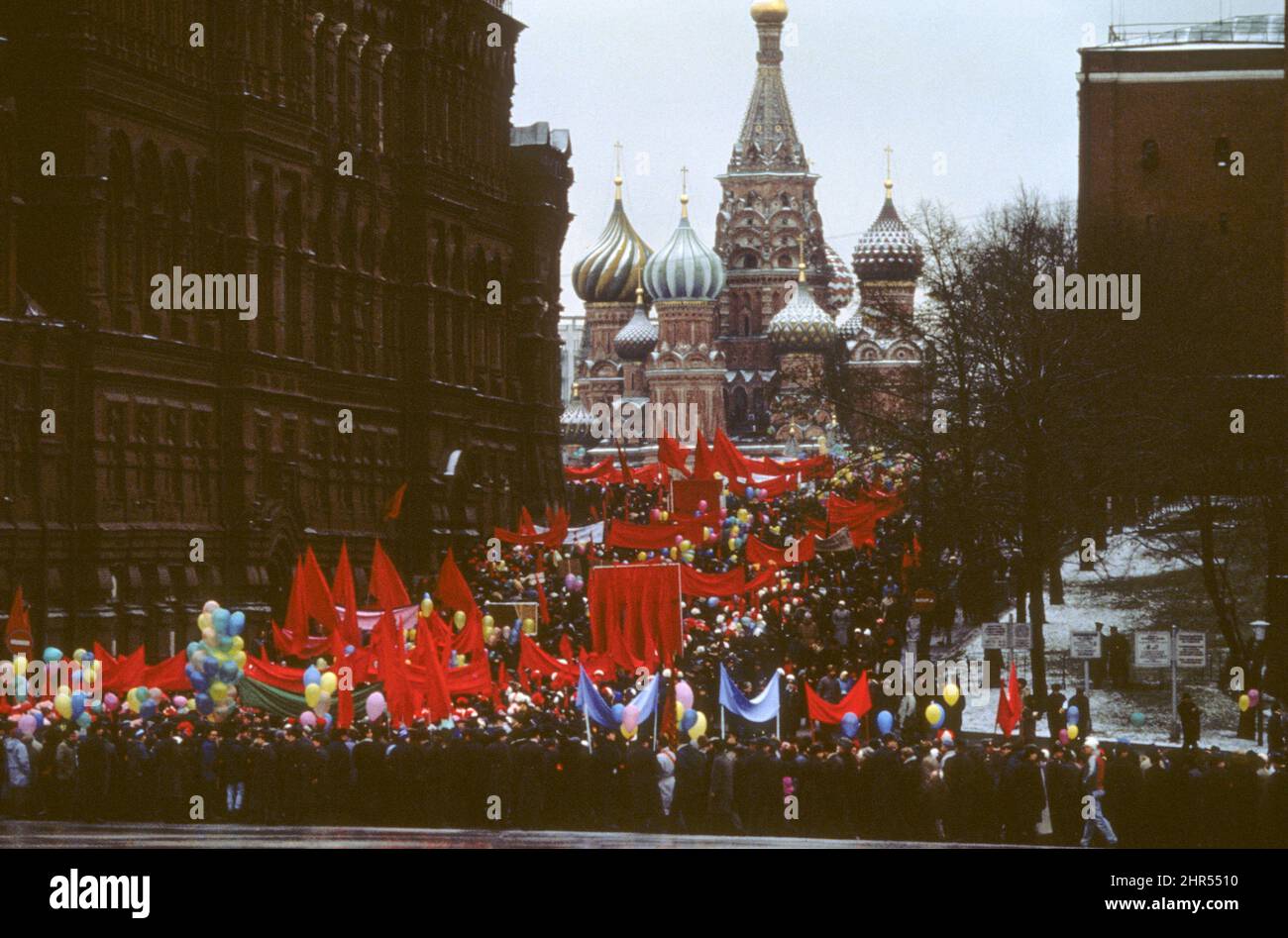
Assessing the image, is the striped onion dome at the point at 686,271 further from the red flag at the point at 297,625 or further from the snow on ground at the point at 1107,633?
the red flag at the point at 297,625

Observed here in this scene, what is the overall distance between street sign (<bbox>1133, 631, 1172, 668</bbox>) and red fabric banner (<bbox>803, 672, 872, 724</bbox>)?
7.15 m

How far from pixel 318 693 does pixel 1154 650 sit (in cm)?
1297


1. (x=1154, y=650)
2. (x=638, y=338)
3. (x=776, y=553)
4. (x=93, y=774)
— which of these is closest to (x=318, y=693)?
(x=93, y=774)

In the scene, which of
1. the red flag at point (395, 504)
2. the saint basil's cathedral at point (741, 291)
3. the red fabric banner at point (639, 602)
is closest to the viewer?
the red fabric banner at point (639, 602)

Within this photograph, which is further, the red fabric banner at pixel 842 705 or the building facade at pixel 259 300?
the building facade at pixel 259 300

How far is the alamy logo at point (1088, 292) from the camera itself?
50.8 m

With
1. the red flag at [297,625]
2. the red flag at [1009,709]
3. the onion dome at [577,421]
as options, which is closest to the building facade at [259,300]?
the red flag at [297,625]

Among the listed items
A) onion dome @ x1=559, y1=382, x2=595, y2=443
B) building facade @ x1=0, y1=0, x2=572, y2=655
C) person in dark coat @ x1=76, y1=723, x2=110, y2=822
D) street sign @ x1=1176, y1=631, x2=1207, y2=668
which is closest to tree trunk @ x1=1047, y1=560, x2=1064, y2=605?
building facade @ x1=0, y1=0, x2=572, y2=655

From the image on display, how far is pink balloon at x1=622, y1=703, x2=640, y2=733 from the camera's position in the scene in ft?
108

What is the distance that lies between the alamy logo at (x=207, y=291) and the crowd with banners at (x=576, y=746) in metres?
6.75

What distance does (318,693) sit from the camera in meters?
34.8

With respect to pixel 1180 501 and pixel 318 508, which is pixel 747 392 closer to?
pixel 1180 501
